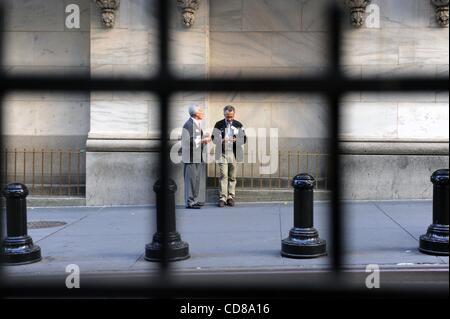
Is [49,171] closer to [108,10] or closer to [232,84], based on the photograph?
[108,10]

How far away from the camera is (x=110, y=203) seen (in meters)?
10.2

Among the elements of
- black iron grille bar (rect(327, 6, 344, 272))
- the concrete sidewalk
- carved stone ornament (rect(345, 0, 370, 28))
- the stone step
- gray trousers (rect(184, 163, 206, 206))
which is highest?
carved stone ornament (rect(345, 0, 370, 28))

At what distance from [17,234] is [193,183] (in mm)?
3608

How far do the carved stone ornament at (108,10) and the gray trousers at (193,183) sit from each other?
2850 millimetres

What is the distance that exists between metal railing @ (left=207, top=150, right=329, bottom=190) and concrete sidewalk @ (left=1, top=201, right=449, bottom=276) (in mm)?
755

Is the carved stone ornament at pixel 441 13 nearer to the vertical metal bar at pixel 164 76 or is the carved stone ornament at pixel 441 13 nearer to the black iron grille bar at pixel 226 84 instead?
the black iron grille bar at pixel 226 84

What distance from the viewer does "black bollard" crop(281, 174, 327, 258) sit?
247 inches

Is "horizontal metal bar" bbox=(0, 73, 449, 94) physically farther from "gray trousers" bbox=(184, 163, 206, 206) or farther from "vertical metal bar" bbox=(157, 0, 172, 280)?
"gray trousers" bbox=(184, 163, 206, 206)

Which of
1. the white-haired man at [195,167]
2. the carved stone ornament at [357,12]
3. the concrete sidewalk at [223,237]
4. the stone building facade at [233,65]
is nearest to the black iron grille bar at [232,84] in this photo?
the concrete sidewalk at [223,237]

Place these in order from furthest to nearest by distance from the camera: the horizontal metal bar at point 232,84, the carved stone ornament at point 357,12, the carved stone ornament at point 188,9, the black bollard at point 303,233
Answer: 1. the carved stone ornament at point 188,9
2. the carved stone ornament at point 357,12
3. the black bollard at point 303,233
4. the horizontal metal bar at point 232,84

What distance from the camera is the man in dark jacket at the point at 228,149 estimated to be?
9797mm

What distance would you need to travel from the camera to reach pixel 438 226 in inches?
248

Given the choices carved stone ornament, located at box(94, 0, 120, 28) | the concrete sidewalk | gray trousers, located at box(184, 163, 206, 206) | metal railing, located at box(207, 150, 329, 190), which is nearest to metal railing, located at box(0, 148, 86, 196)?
the concrete sidewalk
